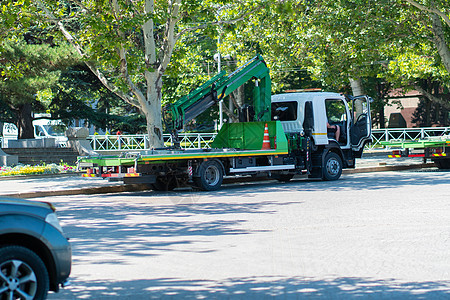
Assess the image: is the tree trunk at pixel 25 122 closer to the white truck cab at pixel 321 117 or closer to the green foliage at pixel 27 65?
the green foliage at pixel 27 65

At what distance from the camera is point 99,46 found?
1958 centimetres

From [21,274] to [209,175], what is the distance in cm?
1216

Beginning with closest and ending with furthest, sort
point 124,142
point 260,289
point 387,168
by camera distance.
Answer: point 260,289 → point 387,168 → point 124,142

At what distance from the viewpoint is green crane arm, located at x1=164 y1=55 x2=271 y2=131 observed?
59.2 feet

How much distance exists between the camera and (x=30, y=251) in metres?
5.09

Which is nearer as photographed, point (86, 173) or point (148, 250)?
point (148, 250)

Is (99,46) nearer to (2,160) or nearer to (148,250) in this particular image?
(2,160)

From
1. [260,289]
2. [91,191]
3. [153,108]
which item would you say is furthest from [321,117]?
[260,289]

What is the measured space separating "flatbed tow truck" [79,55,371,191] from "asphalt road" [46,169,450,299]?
1506 mm

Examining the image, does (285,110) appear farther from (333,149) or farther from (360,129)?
(360,129)

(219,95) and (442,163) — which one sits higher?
(219,95)

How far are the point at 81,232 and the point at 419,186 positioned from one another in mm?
10129

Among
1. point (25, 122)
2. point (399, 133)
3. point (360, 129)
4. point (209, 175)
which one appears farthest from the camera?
point (399, 133)

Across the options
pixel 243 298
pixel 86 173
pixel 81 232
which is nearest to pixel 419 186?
pixel 86 173
